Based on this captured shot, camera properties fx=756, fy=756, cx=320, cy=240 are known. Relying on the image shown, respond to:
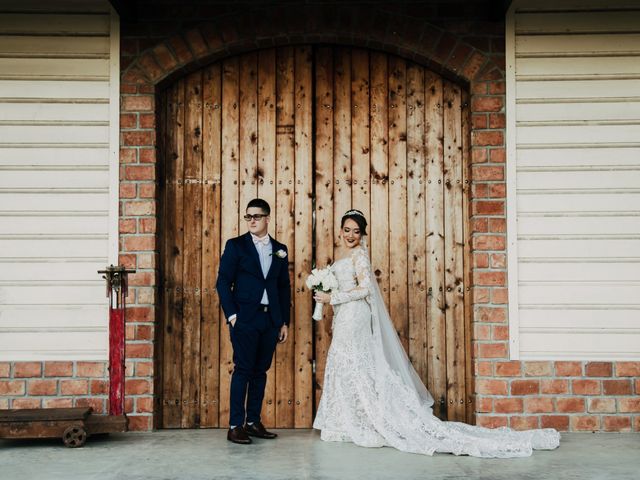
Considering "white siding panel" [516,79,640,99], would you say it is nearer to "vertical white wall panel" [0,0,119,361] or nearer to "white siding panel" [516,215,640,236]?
"white siding panel" [516,215,640,236]

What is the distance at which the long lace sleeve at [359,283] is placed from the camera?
18.5 feet

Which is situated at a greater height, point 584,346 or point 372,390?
point 584,346

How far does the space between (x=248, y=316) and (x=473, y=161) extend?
2.15 metres

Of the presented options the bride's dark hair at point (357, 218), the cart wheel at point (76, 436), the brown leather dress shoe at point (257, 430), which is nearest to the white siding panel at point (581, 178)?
the bride's dark hair at point (357, 218)

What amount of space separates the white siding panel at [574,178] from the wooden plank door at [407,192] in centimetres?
47

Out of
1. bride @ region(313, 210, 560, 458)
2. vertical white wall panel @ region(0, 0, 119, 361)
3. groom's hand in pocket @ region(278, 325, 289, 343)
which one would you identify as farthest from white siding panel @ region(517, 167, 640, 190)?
vertical white wall panel @ region(0, 0, 119, 361)

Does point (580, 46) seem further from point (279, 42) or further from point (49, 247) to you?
point (49, 247)

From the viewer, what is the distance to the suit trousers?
5.41 meters

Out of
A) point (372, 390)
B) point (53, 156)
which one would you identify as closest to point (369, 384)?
point (372, 390)

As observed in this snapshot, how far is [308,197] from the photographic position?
6.19 metres

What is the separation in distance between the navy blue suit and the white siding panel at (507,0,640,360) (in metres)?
1.88

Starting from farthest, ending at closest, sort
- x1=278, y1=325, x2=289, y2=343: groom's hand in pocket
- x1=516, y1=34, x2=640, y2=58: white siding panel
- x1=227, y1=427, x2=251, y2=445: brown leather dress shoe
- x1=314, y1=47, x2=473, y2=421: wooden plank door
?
x1=314, y1=47, x2=473, y2=421: wooden plank door → x1=516, y1=34, x2=640, y2=58: white siding panel → x1=278, y1=325, x2=289, y2=343: groom's hand in pocket → x1=227, y1=427, x2=251, y2=445: brown leather dress shoe

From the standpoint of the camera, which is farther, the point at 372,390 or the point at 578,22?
the point at 578,22

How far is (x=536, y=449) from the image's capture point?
5.21 metres
